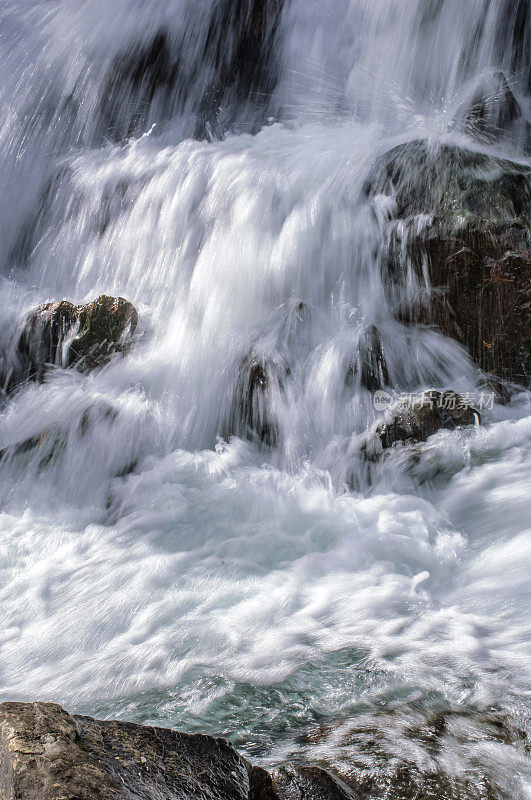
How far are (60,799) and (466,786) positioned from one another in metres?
1.32

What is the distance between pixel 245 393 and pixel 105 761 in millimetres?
3755

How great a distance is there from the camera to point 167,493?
4711mm

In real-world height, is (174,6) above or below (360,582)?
above

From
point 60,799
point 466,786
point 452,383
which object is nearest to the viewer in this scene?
point 60,799

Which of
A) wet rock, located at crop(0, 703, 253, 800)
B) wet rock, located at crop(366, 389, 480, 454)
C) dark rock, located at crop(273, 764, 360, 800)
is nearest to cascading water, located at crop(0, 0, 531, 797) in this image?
wet rock, located at crop(366, 389, 480, 454)

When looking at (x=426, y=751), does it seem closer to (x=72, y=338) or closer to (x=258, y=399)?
(x=258, y=399)

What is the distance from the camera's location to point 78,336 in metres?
5.92

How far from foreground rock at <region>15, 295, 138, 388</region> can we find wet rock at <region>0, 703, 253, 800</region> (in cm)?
439

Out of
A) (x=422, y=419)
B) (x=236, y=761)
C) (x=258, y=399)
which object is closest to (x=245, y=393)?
(x=258, y=399)

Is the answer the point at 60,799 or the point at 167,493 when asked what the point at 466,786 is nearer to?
the point at 60,799

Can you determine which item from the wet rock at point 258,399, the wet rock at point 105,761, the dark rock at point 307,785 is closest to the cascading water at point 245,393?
the wet rock at point 258,399

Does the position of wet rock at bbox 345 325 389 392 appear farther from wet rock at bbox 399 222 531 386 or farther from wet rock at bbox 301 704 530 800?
wet rock at bbox 301 704 530 800

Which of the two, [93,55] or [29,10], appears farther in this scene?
[29,10]

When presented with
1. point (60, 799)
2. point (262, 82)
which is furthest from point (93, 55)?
point (60, 799)
